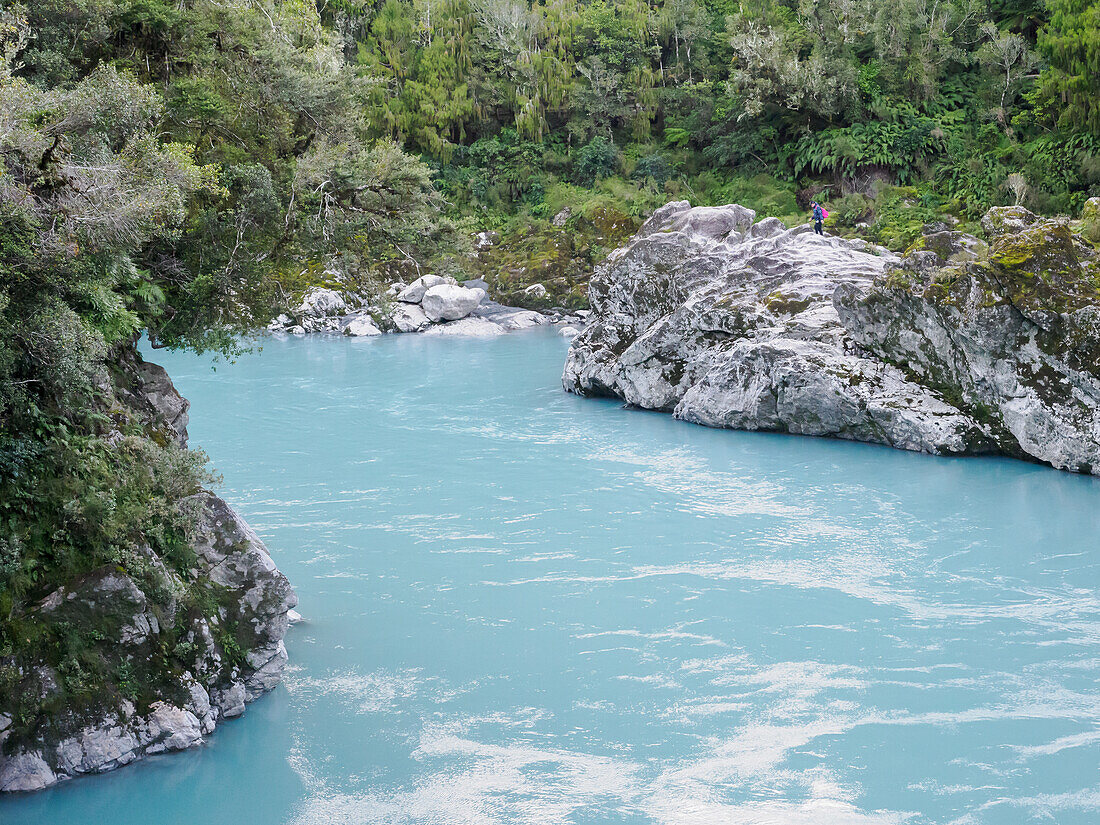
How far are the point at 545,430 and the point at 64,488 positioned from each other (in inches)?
475

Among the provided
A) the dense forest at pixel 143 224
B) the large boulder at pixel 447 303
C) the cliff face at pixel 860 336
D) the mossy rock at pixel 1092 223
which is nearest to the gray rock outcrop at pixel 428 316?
the large boulder at pixel 447 303

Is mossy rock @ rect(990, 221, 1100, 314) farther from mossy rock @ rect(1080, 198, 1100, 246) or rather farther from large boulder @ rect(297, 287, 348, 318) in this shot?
large boulder @ rect(297, 287, 348, 318)

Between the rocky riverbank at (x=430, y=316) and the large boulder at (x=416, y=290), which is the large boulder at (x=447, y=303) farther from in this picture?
the large boulder at (x=416, y=290)

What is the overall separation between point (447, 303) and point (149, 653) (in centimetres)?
2938

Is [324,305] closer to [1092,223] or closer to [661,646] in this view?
[1092,223]

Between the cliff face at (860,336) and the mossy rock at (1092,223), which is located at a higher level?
the mossy rock at (1092,223)

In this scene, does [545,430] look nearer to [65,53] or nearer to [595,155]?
[65,53]

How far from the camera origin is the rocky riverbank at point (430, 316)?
1396 inches

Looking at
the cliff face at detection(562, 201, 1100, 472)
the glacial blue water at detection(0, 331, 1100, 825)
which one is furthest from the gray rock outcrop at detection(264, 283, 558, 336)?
the glacial blue water at detection(0, 331, 1100, 825)

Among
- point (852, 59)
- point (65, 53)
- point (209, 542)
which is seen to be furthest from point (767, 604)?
point (852, 59)

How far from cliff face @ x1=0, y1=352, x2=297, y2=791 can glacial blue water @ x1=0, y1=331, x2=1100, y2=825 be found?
0.75 ft

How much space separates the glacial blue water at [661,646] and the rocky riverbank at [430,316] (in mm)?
18875

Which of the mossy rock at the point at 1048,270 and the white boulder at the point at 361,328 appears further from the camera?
the white boulder at the point at 361,328

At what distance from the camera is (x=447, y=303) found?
1415 inches
